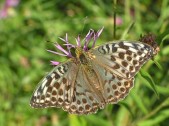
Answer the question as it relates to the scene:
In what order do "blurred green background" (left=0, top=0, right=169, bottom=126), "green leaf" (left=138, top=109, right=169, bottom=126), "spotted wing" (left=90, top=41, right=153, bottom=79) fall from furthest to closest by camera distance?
1. "blurred green background" (left=0, top=0, right=169, bottom=126)
2. "green leaf" (left=138, top=109, right=169, bottom=126)
3. "spotted wing" (left=90, top=41, right=153, bottom=79)

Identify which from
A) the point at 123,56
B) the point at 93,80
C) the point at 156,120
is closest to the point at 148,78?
the point at 123,56

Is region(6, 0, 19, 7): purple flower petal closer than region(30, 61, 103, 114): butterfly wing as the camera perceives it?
No

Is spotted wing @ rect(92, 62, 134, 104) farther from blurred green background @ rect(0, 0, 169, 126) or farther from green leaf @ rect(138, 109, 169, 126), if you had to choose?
blurred green background @ rect(0, 0, 169, 126)

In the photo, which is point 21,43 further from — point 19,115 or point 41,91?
point 41,91

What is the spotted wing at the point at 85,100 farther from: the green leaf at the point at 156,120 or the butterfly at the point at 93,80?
the green leaf at the point at 156,120

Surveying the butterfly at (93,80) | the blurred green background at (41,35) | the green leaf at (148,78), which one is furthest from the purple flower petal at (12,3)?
the green leaf at (148,78)

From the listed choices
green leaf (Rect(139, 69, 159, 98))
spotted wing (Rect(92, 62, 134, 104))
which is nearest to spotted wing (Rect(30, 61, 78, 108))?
spotted wing (Rect(92, 62, 134, 104))

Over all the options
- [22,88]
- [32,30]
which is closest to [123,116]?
[22,88]
